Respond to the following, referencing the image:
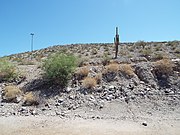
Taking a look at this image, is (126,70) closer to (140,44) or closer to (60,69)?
(60,69)

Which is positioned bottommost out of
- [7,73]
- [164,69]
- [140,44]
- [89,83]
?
[89,83]

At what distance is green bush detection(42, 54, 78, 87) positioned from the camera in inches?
675

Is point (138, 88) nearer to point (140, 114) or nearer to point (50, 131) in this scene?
point (140, 114)

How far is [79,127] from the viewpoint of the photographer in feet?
37.2

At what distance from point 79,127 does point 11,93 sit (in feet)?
20.4

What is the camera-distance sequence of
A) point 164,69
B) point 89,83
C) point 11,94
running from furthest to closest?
1. point 164,69
2. point 89,83
3. point 11,94

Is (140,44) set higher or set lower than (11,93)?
higher

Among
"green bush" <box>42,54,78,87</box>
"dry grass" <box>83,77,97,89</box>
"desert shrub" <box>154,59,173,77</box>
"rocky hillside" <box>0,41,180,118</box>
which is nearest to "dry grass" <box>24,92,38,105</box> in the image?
"rocky hillside" <box>0,41,180,118</box>

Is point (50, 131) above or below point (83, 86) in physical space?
below

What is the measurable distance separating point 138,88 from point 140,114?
9.74 ft

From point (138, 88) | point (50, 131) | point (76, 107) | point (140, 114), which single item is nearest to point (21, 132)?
point (50, 131)

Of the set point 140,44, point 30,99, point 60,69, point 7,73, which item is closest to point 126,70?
point 60,69

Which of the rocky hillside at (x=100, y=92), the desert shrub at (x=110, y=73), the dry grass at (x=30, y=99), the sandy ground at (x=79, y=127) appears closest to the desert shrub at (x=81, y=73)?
the rocky hillside at (x=100, y=92)

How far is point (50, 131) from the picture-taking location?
10.8 m
